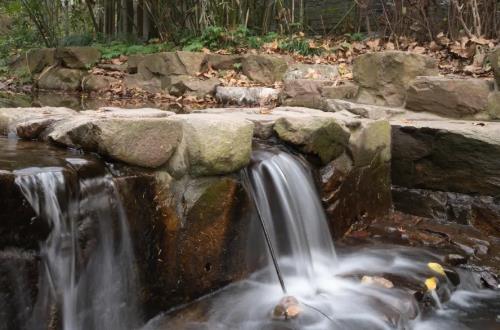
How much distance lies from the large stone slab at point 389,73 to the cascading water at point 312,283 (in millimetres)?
2377

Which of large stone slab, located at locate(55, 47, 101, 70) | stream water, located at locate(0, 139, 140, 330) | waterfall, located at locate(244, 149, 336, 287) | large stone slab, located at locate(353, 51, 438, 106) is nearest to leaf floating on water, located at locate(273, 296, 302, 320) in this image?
waterfall, located at locate(244, 149, 336, 287)

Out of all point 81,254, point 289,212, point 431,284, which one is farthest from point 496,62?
point 81,254

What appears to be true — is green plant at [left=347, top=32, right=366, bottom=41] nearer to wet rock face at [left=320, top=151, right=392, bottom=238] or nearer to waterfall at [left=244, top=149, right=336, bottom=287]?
wet rock face at [left=320, top=151, right=392, bottom=238]

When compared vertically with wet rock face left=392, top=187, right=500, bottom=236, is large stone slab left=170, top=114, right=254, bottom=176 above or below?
above

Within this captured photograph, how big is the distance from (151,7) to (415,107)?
8253mm

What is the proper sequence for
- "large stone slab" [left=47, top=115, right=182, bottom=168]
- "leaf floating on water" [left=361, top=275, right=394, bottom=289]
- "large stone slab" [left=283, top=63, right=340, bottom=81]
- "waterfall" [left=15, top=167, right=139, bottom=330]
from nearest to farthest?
"waterfall" [left=15, top=167, right=139, bottom=330]
"large stone slab" [left=47, top=115, right=182, bottom=168]
"leaf floating on water" [left=361, top=275, right=394, bottom=289]
"large stone slab" [left=283, top=63, right=340, bottom=81]

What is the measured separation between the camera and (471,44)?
7.05 meters

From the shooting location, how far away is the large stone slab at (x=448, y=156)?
451 centimetres

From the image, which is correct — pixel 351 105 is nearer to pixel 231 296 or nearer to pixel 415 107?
pixel 415 107

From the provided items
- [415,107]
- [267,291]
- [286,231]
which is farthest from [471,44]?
[267,291]

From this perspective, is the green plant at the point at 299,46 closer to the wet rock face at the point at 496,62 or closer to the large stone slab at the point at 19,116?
the wet rock face at the point at 496,62

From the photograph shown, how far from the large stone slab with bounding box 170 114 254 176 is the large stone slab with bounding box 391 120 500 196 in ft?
7.41

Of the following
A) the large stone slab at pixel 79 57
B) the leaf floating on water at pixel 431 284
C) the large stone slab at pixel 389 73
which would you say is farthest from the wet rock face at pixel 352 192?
the large stone slab at pixel 79 57

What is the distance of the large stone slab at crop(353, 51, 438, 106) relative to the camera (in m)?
5.79
